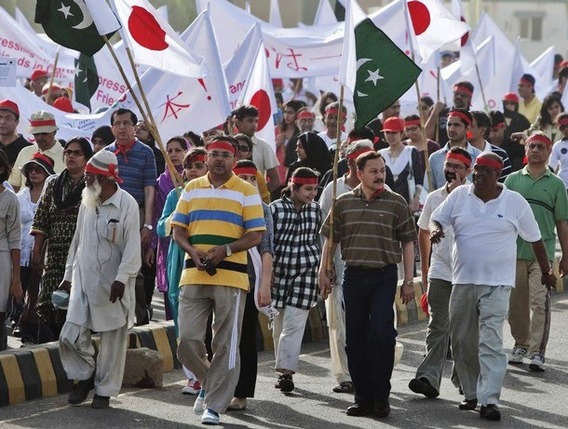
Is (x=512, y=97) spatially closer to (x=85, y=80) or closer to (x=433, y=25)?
(x=433, y=25)

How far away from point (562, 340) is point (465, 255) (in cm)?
394

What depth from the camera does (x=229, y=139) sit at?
11445 millimetres

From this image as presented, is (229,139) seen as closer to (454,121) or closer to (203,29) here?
(454,121)

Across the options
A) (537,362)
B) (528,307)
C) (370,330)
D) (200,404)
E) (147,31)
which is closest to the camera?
(200,404)

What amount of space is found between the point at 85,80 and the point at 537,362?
957cm

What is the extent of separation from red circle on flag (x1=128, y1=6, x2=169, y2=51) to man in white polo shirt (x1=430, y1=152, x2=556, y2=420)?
3.61 meters

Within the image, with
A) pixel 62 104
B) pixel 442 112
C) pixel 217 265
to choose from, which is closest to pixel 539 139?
pixel 217 265

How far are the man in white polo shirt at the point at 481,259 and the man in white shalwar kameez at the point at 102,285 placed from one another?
2082 millimetres

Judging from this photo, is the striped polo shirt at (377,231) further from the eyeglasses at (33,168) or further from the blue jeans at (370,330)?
the eyeglasses at (33,168)

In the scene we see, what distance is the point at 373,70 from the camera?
1273cm

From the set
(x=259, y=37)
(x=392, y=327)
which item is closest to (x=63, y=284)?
(x=392, y=327)

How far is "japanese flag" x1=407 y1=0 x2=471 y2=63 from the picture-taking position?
1850cm

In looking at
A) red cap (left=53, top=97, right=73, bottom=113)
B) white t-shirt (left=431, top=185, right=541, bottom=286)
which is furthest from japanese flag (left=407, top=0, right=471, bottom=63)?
white t-shirt (left=431, top=185, right=541, bottom=286)

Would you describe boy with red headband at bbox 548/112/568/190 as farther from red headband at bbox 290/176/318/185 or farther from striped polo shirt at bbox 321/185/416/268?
striped polo shirt at bbox 321/185/416/268
